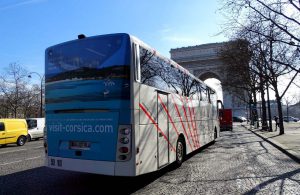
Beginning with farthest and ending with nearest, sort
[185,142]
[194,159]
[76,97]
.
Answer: [194,159] → [185,142] → [76,97]

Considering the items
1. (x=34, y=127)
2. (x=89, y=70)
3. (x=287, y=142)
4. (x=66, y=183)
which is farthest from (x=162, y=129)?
(x=34, y=127)

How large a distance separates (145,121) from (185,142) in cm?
378

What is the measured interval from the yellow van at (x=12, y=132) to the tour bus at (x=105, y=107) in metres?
16.0

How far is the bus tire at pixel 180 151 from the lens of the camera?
1042cm

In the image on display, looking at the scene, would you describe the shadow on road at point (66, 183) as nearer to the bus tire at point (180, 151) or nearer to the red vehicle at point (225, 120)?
the bus tire at point (180, 151)

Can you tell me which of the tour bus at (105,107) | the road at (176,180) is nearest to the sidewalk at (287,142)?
the road at (176,180)

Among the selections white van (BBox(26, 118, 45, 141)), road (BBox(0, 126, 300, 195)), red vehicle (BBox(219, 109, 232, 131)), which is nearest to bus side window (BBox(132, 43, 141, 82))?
road (BBox(0, 126, 300, 195))

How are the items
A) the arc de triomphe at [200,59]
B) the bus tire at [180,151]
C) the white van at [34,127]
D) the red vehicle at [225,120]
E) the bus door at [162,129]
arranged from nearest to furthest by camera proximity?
the bus door at [162,129]
the bus tire at [180,151]
the white van at [34,127]
the red vehicle at [225,120]
the arc de triomphe at [200,59]

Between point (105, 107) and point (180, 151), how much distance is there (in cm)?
411

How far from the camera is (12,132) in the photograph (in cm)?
2330

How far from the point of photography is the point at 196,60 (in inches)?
2938

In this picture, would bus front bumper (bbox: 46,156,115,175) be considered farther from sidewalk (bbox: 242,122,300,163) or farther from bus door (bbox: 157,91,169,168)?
sidewalk (bbox: 242,122,300,163)

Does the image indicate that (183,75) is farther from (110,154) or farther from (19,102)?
(19,102)

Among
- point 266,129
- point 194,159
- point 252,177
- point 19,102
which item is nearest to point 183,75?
point 194,159
